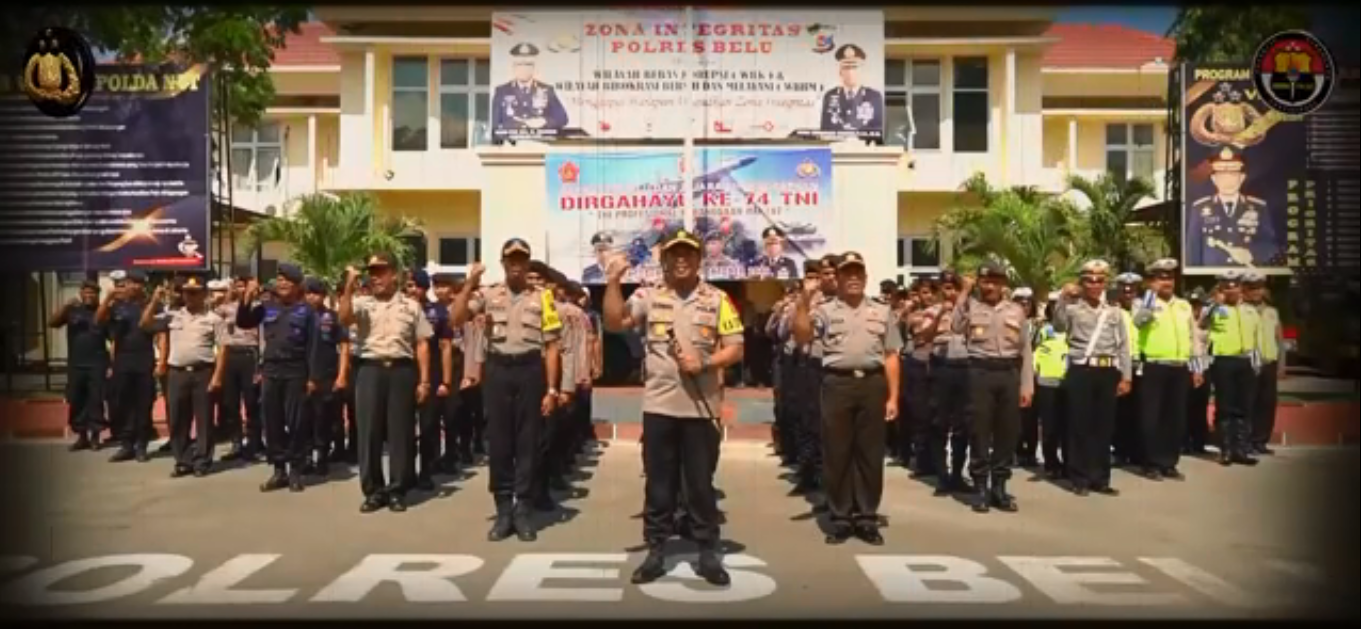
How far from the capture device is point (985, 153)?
6227mm

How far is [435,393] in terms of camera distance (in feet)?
28.0

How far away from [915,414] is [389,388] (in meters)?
3.50

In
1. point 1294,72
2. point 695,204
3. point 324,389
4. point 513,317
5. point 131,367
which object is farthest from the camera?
point 324,389

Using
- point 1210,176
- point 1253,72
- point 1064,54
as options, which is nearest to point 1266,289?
point 1210,176

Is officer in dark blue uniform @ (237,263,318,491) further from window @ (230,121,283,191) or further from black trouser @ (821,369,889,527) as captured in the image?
black trouser @ (821,369,889,527)

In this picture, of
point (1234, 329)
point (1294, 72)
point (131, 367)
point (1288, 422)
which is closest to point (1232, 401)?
point (1234, 329)

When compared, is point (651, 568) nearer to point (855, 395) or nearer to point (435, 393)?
point (855, 395)

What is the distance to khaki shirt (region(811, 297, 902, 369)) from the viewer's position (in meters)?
6.66

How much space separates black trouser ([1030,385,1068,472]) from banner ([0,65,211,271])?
17.1ft

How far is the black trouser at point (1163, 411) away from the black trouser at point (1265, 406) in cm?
51

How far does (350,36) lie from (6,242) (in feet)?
5.52

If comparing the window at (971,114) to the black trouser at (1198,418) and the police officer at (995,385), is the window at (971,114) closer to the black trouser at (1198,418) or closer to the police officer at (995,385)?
the police officer at (995,385)

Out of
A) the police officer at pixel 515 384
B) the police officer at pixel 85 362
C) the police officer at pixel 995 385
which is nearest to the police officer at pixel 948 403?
the police officer at pixel 995 385

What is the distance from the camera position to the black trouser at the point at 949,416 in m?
8.15
